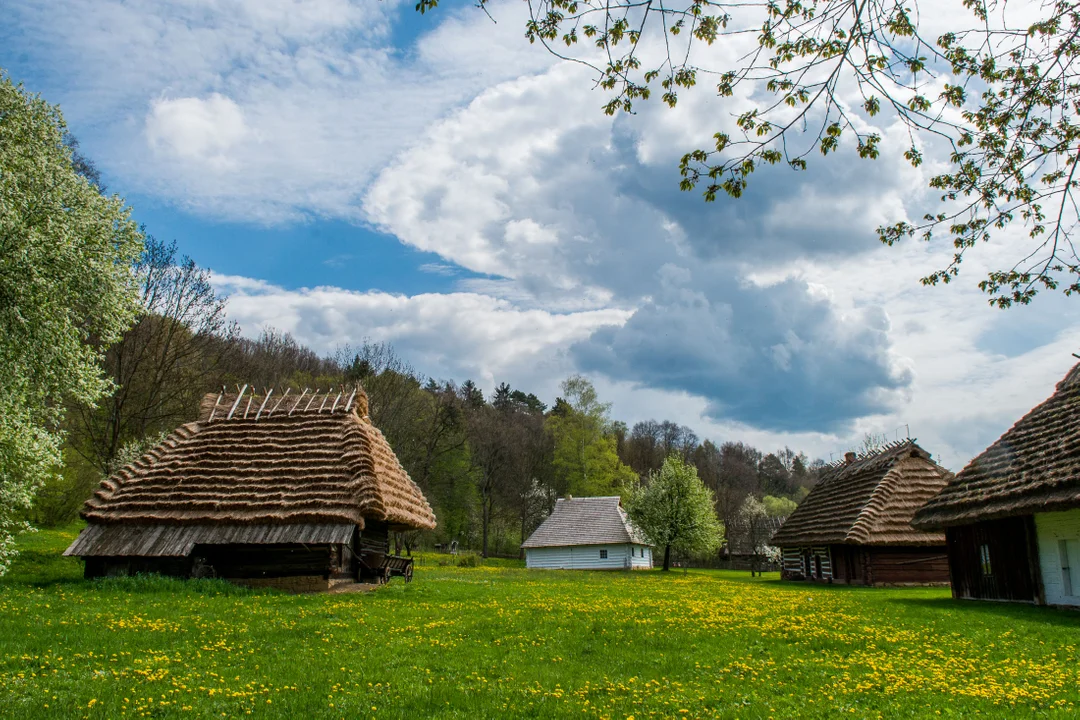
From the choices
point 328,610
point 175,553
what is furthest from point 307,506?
point 328,610

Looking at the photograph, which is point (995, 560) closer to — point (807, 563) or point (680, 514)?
point (807, 563)

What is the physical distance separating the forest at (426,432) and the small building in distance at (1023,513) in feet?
66.8

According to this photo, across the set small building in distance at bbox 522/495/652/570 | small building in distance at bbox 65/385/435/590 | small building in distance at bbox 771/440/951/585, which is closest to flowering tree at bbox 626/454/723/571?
small building in distance at bbox 522/495/652/570

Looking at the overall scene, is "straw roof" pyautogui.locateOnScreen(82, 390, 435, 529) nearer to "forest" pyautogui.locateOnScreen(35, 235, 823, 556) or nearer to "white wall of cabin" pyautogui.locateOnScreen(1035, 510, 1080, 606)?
"forest" pyautogui.locateOnScreen(35, 235, 823, 556)

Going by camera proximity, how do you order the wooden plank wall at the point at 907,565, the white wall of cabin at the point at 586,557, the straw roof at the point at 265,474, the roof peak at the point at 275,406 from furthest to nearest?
the white wall of cabin at the point at 586,557 < the wooden plank wall at the point at 907,565 < the roof peak at the point at 275,406 < the straw roof at the point at 265,474

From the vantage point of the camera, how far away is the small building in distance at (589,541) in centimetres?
5172

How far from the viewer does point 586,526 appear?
5309cm

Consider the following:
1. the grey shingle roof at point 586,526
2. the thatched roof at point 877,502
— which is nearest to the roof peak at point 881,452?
the thatched roof at point 877,502

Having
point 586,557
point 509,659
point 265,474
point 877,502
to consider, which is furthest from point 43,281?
point 586,557

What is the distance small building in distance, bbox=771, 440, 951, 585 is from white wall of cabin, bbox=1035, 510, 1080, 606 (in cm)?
937

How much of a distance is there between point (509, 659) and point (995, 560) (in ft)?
54.7

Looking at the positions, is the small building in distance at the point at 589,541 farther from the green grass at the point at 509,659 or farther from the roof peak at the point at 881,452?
the green grass at the point at 509,659

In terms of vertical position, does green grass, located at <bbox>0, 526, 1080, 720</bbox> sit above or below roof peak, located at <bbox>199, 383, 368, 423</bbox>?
below

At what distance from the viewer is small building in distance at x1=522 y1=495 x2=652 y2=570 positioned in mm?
51719
